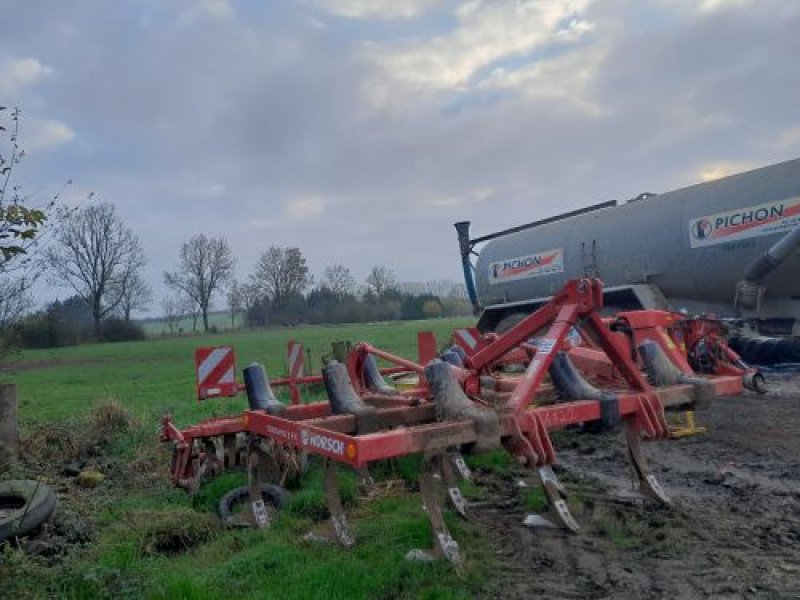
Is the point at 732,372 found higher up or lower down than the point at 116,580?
higher up

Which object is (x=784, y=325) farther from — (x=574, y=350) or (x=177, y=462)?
(x=177, y=462)

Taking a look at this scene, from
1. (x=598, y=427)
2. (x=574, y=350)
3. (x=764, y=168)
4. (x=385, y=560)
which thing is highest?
(x=764, y=168)

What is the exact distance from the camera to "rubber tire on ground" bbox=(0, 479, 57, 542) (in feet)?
13.4

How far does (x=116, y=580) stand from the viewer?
139 inches

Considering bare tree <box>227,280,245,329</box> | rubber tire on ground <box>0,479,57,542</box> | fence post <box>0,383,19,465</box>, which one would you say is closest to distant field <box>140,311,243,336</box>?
bare tree <box>227,280,245,329</box>

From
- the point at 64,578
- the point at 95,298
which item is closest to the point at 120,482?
the point at 64,578

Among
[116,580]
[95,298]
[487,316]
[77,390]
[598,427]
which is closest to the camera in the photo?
[116,580]

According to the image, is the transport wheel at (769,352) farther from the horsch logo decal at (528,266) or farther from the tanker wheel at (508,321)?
the tanker wheel at (508,321)

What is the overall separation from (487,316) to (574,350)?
805 centimetres

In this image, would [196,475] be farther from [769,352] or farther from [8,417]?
[769,352]

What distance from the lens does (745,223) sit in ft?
30.6

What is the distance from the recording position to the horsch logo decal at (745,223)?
882cm

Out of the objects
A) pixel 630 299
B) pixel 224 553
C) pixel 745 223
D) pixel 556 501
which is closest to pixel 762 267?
pixel 745 223

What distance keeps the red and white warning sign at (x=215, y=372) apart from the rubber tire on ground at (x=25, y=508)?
5.68 ft
